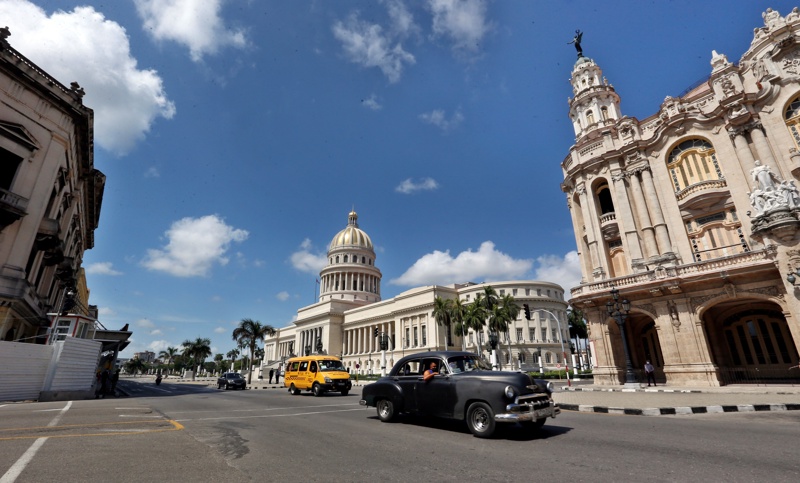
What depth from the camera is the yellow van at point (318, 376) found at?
2009cm

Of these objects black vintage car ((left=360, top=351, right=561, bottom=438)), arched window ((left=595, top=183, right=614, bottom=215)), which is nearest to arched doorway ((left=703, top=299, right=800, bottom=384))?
arched window ((left=595, top=183, right=614, bottom=215))

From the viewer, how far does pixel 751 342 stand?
72.3 feet

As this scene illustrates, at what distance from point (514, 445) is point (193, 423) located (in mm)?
8146

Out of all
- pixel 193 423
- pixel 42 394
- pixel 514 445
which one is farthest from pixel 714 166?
pixel 42 394

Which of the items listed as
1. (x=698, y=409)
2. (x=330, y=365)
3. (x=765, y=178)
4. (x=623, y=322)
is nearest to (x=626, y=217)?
(x=765, y=178)

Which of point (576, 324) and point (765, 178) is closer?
point (765, 178)

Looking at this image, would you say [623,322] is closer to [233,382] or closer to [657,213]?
[657,213]

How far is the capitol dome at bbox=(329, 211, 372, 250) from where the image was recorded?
93438 mm

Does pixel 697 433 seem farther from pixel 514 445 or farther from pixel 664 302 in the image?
pixel 664 302

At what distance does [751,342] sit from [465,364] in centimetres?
2413

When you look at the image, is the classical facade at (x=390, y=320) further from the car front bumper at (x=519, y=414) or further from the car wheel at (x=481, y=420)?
the car front bumper at (x=519, y=414)

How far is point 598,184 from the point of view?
30.4m

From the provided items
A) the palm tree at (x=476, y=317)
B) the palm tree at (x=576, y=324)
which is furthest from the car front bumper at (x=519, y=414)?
the palm tree at (x=576, y=324)

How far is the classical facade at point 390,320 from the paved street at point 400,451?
39.3 m
